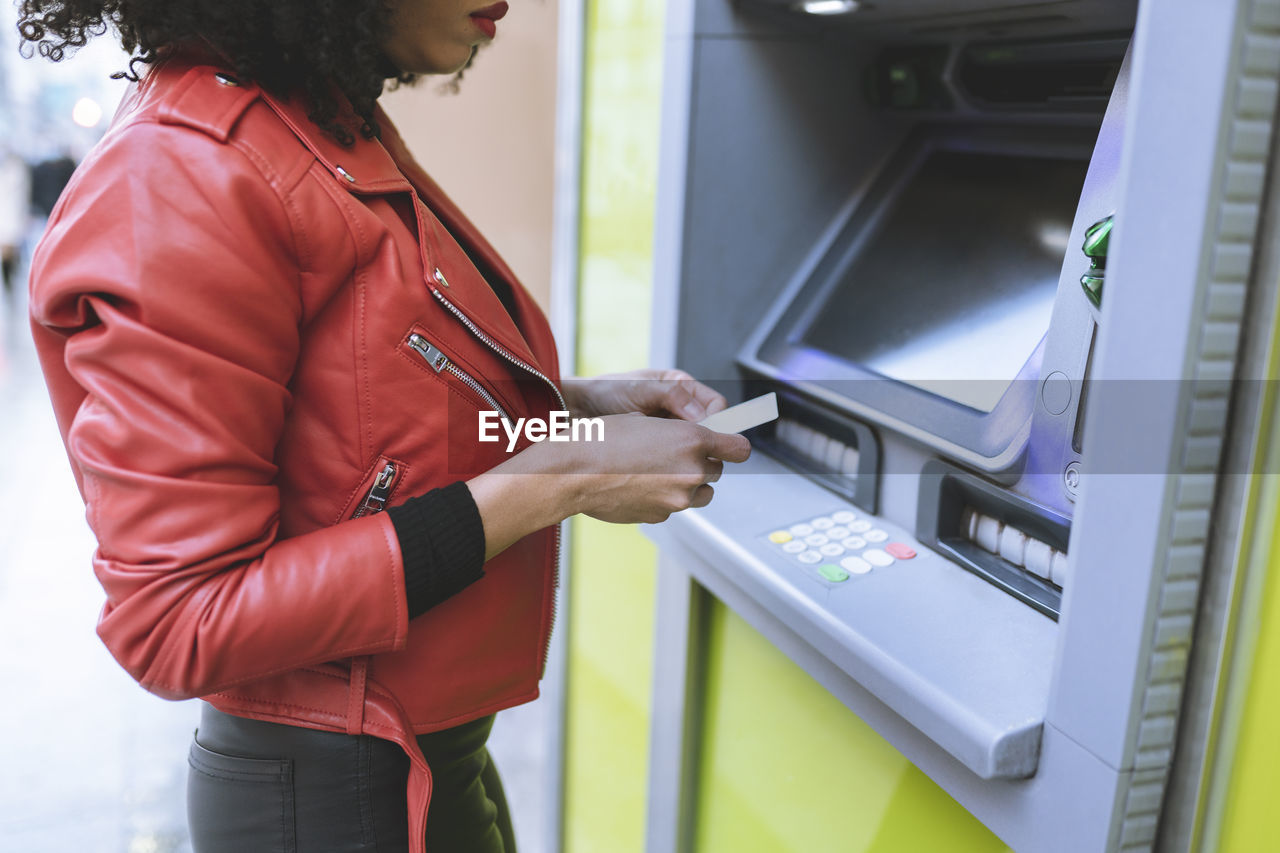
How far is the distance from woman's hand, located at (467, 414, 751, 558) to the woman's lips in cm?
41

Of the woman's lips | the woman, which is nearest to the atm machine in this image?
the woman

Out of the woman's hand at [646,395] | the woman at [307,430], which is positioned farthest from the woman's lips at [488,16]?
the woman's hand at [646,395]

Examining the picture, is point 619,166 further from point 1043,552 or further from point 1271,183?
point 1271,183

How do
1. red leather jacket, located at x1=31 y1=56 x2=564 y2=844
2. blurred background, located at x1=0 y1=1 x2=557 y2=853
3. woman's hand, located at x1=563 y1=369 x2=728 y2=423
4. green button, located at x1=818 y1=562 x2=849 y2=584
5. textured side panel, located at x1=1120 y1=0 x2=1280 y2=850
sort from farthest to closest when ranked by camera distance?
blurred background, located at x1=0 y1=1 x2=557 y2=853 < woman's hand, located at x1=563 y1=369 x2=728 y2=423 < green button, located at x1=818 y1=562 x2=849 y2=584 < red leather jacket, located at x1=31 y1=56 x2=564 y2=844 < textured side panel, located at x1=1120 y1=0 x2=1280 y2=850

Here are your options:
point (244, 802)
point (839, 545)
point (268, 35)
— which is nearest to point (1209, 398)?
point (839, 545)

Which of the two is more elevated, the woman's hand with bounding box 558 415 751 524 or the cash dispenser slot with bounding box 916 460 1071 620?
the woman's hand with bounding box 558 415 751 524

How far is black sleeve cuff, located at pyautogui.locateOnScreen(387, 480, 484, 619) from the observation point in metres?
0.86

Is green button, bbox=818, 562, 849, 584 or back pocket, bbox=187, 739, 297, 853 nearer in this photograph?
back pocket, bbox=187, 739, 297, 853

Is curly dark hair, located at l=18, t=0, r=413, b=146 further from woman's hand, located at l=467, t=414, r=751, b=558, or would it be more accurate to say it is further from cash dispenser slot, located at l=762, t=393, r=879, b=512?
cash dispenser slot, located at l=762, t=393, r=879, b=512

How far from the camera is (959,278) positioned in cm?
126

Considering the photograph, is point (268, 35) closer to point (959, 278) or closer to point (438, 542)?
point (438, 542)

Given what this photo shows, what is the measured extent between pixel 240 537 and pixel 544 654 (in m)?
0.40

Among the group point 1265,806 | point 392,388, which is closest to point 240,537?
point 392,388

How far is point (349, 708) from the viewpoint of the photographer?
939mm
